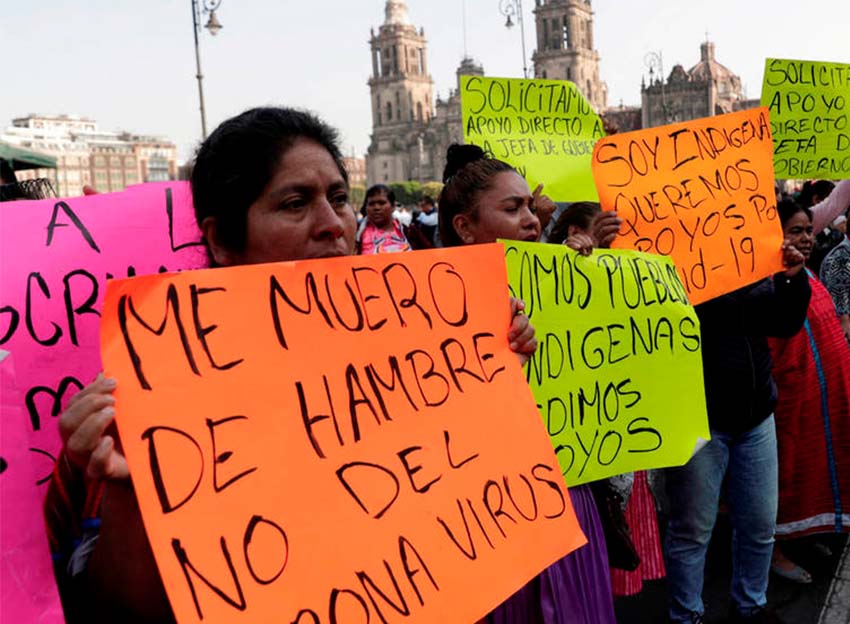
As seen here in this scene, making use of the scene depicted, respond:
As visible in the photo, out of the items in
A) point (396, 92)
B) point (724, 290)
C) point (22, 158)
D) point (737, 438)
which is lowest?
point (737, 438)

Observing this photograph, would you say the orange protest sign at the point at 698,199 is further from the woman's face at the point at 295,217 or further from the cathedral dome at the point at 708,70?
the cathedral dome at the point at 708,70

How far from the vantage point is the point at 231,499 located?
126 centimetres

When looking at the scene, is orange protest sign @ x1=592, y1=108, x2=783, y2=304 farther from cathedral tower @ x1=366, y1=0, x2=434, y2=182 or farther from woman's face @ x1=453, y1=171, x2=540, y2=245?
cathedral tower @ x1=366, y1=0, x2=434, y2=182

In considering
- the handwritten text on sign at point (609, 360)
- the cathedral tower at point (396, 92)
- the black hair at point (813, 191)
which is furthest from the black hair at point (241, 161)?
the cathedral tower at point (396, 92)

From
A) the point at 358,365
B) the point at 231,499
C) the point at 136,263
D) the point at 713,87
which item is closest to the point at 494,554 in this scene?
the point at 358,365

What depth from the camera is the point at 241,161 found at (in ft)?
5.35

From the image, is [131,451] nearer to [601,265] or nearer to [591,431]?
[591,431]

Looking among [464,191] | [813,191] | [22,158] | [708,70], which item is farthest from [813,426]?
[708,70]

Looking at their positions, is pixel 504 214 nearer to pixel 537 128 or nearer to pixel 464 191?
pixel 464 191

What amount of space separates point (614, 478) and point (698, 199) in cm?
109

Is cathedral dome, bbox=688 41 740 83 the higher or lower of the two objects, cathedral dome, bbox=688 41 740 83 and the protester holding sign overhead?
the higher

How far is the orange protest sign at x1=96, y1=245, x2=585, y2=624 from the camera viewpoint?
123 cm

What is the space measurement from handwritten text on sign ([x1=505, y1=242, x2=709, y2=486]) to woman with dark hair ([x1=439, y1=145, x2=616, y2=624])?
0.59ft

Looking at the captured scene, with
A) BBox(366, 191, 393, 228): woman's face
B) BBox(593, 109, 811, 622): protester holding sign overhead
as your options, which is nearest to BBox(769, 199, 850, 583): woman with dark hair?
BBox(593, 109, 811, 622): protester holding sign overhead
